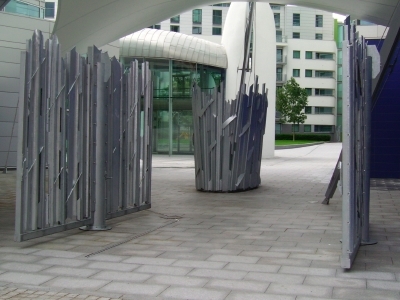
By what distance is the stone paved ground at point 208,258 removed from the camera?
4.66 meters

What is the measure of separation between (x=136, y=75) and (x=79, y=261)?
3747mm

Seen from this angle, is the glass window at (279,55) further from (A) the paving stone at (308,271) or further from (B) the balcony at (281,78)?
(A) the paving stone at (308,271)

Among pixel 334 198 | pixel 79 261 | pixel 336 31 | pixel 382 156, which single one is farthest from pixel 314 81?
pixel 79 261

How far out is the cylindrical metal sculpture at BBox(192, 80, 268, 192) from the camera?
12.1 metres

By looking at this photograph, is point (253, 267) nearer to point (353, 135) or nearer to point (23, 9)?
point (353, 135)

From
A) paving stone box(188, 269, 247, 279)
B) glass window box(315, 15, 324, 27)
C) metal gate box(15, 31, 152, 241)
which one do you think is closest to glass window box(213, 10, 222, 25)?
glass window box(315, 15, 324, 27)

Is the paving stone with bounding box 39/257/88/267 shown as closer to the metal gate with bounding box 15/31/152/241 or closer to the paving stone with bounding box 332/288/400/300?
the metal gate with bounding box 15/31/152/241

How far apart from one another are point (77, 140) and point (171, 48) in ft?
70.0

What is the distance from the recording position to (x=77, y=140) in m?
7.18

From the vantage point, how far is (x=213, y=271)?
17.3ft

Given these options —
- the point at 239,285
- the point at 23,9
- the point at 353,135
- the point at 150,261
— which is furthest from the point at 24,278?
the point at 23,9

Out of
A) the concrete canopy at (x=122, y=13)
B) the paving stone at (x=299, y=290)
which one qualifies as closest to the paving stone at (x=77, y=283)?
the paving stone at (x=299, y=290)

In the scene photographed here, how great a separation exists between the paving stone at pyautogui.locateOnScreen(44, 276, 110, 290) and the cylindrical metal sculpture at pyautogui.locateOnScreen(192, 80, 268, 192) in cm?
738

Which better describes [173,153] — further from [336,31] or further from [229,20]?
[336,31]
